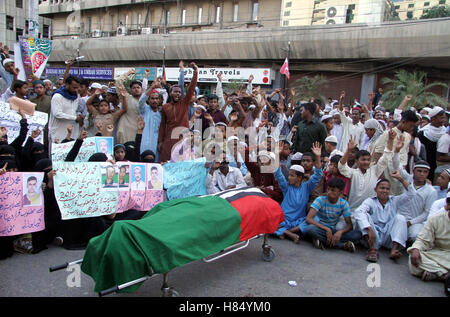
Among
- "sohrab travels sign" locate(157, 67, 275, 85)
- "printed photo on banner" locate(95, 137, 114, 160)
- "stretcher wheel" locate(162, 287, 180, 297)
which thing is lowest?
"stretcher wheel" locate(162, 287, 180, 297)

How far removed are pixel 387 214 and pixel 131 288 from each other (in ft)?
12.3

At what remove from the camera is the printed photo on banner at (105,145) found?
5.34m

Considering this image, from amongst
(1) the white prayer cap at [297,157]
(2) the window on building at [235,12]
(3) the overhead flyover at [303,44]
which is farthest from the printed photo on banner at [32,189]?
(2) the window on building at [235,12]

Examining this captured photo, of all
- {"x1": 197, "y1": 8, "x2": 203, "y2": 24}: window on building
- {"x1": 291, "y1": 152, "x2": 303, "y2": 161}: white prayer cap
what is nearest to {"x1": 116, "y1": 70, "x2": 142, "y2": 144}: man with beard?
{"x1": 291, "y1": 152, "x2": 303, "y2": 161}: white prayer cap

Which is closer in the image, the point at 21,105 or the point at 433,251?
the point at 433,251

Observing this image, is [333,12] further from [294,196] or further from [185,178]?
A: [185,178]

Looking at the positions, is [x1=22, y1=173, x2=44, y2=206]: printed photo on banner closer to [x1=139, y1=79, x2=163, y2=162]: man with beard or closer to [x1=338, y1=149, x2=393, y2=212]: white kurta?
[x1=139, y1=79, x2=163, y2=162]: man with beard

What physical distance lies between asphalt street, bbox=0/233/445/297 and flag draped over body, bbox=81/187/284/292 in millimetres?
476

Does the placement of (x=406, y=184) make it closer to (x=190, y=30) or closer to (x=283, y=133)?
(x=283, y=133)

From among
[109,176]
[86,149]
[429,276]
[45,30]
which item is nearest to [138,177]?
[109,176]

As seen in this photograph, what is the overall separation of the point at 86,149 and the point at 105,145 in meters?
0.27

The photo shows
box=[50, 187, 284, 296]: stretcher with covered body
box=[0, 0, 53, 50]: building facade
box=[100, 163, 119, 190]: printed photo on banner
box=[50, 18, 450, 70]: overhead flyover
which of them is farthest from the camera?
box=[0, 0, 53, 50]: building facade

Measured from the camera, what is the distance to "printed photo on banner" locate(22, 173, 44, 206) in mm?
4426

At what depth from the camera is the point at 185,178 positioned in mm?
5762
